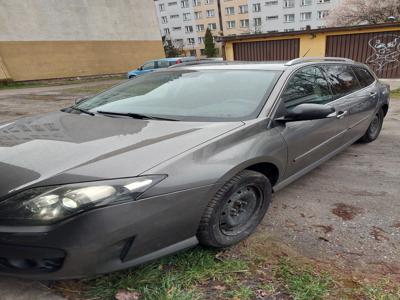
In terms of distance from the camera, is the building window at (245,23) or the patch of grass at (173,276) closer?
the patch of grass at (173,276)

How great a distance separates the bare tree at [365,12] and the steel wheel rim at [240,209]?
2675 centimetres

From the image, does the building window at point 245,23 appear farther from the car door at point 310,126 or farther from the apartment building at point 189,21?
the car door at point 310,126

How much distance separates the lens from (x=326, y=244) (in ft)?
7.98

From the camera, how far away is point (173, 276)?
6.63 ft

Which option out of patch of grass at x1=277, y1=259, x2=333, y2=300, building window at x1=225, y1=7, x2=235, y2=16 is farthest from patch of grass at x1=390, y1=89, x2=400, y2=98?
building window at x1=225, y1=7, x2=235, y2=16

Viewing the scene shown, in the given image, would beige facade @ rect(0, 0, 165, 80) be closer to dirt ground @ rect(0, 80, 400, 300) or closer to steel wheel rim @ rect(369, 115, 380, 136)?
steel wheel rim @ rect(369, 115, 380, 136)

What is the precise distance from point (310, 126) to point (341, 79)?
1200 millimetres

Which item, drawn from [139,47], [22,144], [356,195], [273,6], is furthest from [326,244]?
[273,6]

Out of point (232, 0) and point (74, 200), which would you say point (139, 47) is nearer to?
point (74, 200)

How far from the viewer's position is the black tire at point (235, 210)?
211cm

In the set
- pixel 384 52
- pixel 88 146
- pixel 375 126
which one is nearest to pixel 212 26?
pixel 384 52

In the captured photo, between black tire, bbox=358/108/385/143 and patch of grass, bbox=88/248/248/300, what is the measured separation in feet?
11.7

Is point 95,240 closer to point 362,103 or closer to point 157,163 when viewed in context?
point 157,163

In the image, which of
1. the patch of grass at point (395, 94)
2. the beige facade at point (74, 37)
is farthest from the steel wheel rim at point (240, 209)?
the beige facade at point (74, 37)
